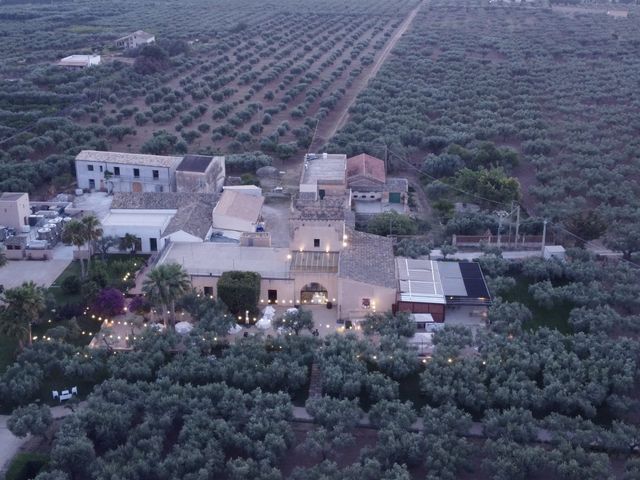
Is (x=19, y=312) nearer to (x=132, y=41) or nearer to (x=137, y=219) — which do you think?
(x=137, y=219)

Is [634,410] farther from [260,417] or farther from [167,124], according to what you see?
[167,124]

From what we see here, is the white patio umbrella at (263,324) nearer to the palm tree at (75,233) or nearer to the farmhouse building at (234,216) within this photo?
the farmhouse building at (234,216)

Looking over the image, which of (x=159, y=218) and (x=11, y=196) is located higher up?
(x=11, y=196)

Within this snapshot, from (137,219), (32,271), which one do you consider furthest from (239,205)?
(32,271)

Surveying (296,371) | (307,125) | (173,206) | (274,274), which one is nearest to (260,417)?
(296,371)

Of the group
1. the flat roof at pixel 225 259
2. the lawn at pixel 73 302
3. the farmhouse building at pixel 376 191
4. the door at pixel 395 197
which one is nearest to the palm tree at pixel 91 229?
the lawn at pixel 73 302

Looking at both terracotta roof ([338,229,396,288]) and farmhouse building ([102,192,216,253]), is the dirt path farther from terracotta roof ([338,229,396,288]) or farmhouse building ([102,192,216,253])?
terracotta roof ([338,229,396,288])
